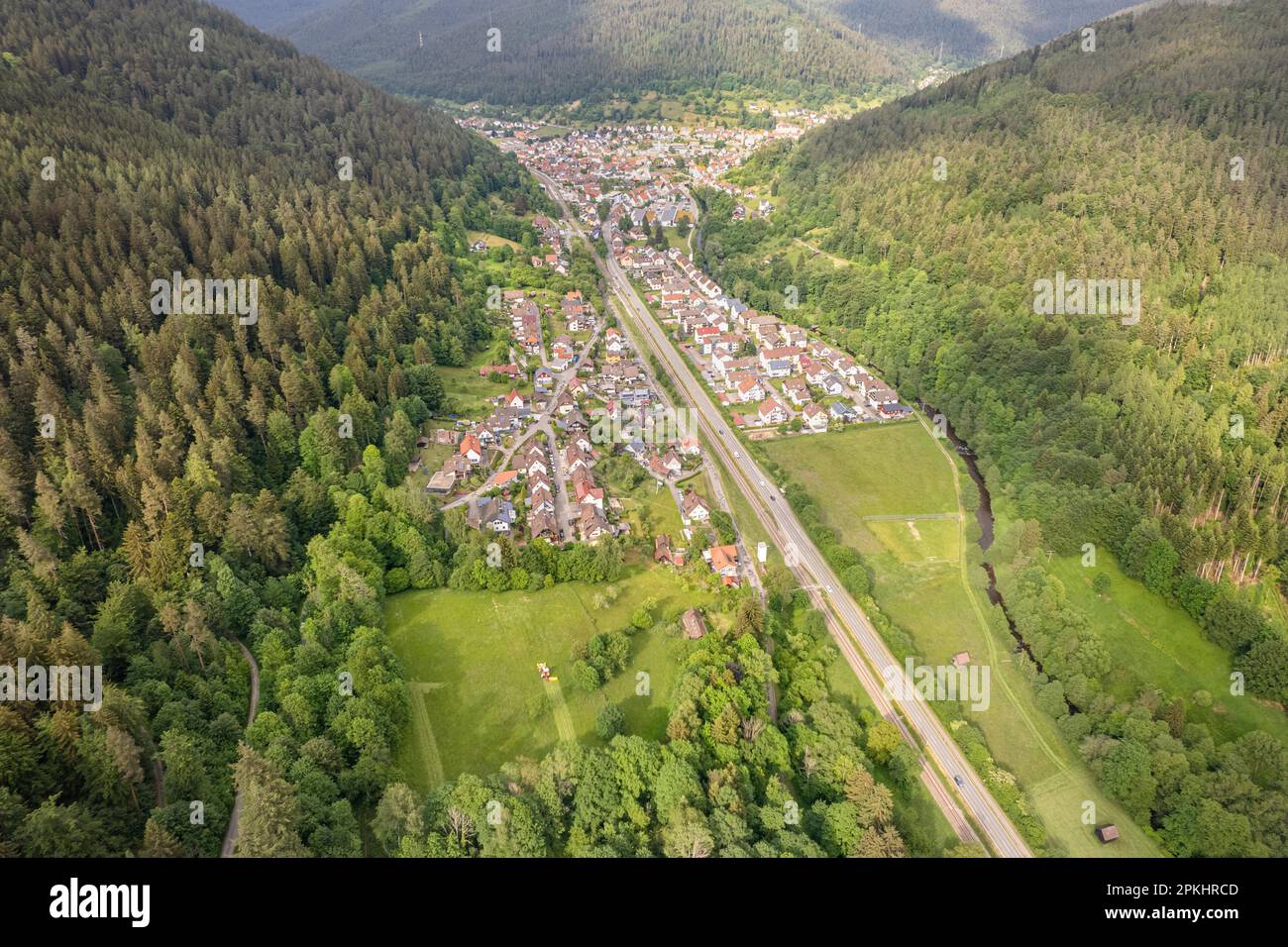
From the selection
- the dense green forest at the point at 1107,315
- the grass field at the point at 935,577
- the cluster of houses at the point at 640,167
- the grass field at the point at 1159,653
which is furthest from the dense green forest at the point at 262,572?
the cluster of houses at the point at 640,167

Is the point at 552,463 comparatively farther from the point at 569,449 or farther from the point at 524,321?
the point at 524,321

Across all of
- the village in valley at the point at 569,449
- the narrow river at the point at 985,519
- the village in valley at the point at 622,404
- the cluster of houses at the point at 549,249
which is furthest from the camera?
the cluster of houses at the point at 549,249

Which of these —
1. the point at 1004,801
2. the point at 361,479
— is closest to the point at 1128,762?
the point at 1004,801

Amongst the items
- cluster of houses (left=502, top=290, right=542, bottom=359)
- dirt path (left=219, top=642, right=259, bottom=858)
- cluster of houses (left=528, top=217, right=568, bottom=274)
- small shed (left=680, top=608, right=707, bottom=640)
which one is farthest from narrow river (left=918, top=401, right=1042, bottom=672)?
cluster of houses (left=528, top=217, right=568, bottom=274)

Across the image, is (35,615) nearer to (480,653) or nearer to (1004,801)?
(480,653)

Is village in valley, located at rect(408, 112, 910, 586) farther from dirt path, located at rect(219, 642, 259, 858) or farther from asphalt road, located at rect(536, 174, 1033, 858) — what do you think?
dirt path, located at rect(219, 642, 259, 858)

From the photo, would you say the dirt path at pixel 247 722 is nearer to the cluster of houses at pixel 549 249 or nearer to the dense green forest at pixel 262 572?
the dense green forest at pixel 262 572
